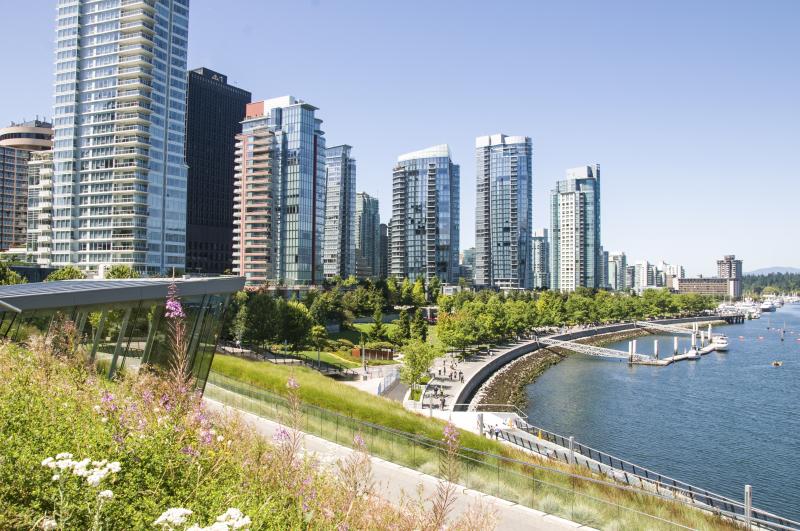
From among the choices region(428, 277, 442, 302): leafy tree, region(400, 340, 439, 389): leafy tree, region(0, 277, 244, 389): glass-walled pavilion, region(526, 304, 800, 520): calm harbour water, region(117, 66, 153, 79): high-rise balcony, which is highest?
region(117, 66, 153, 79): high-rise balcony

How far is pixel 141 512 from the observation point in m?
7.20

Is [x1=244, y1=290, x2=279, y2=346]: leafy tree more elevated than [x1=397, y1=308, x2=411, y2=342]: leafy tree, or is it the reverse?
[x1=244, y1=290, x2=279, y2=346]: leafy tree

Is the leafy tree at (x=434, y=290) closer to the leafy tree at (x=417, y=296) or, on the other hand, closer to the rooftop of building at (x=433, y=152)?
the leafy tree at (x=417, y=296)

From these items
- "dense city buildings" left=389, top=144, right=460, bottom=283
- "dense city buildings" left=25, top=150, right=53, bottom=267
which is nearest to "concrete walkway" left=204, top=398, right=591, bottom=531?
→ "dense city buildings" left=25, top=150, right=53, bottom=267

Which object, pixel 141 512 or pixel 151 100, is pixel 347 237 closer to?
pixel 151 100

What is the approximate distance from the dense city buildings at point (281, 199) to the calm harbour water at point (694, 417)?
1982 inches

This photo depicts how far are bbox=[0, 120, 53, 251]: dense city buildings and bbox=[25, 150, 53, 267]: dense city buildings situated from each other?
29475 mm

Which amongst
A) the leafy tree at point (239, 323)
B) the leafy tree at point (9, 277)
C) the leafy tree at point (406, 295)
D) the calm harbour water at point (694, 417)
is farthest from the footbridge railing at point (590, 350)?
the leafy tree at point (9, 277)

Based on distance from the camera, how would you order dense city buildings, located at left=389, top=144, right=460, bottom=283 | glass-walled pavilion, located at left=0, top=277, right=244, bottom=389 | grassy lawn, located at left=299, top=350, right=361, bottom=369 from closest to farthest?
glass-walled pavilion, located at left=0, top=277, right=244, bottom=389, grassy lawn, located at left=299, top=350, right=361, bottom=369, dense city buildings, located at left=389, top=144, right=460, bottom=283

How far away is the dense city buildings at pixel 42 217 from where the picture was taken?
8444 cm

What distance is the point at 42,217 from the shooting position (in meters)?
87.2

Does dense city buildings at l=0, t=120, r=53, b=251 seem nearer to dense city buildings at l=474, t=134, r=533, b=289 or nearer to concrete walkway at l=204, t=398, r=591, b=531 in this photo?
dense city buildings at l=474, t=134, r=533, b=289

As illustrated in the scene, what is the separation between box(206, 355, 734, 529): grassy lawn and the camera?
1310 centimetres

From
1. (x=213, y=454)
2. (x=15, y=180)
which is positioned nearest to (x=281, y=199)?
(x=15, y=180)
